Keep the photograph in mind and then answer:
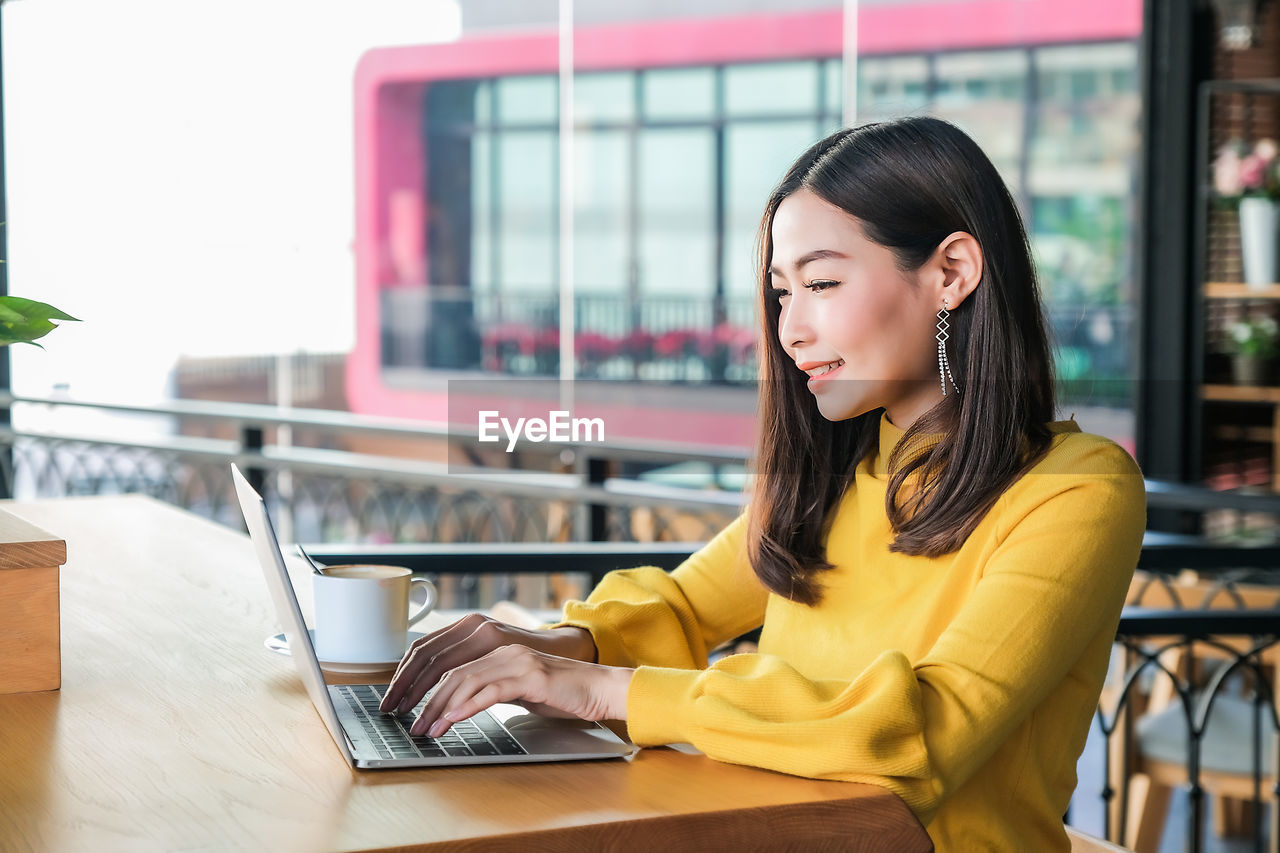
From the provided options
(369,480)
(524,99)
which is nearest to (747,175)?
(524,99)

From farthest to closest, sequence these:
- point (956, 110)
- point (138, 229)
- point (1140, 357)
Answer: point (138, 229) → point (956, 110) → point (1140, 357)

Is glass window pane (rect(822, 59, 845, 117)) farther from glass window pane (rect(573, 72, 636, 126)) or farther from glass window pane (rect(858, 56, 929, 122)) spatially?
glass window pane (rect(573, 72, 636, 126))

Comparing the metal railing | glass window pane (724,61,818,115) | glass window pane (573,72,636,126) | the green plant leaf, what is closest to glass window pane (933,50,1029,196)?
glass window pane (724,61,818,115)

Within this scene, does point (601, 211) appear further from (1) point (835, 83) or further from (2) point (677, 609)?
(2) point (677, 609)

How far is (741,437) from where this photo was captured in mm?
5266

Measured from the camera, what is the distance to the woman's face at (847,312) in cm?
119

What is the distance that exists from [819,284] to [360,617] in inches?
19.4

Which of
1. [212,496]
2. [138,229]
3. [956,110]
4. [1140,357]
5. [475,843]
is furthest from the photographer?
[138,229]

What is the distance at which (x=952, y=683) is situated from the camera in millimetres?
973

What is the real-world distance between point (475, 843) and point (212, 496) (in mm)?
4632

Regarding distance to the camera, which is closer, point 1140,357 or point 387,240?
point 1140,357

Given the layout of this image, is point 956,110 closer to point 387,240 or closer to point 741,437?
point 741,437

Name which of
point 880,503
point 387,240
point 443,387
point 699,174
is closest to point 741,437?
point 699,174

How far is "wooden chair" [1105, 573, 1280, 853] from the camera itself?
2.48 m
